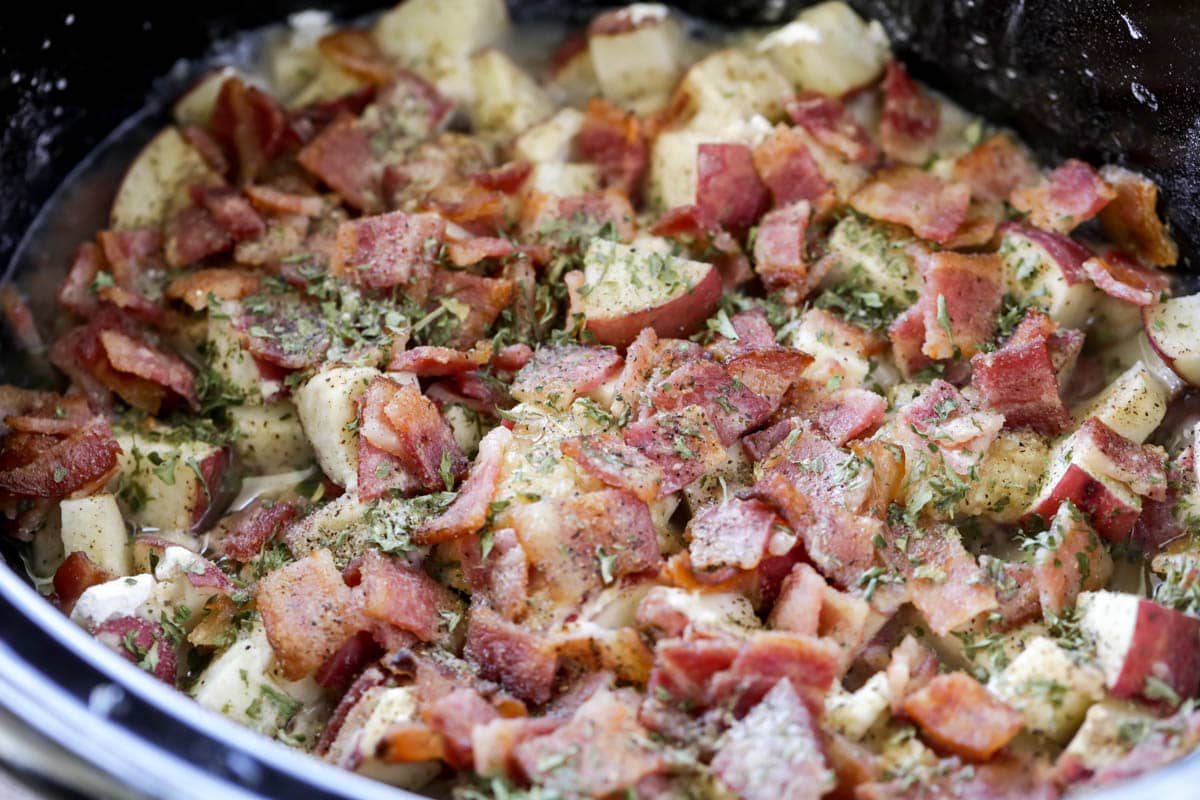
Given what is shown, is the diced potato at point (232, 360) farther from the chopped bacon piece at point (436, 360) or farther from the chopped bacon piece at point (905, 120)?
the chopped bacon piece at point (905, 120)

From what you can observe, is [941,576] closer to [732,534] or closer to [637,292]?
[732,534]

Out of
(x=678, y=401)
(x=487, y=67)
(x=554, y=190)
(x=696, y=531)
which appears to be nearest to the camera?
(x=696, y=531)

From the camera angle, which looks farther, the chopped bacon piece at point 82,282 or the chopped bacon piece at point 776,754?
the chopped bacon piece at point 82,282

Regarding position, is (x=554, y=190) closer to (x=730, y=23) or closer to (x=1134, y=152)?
(x=730, y=23)

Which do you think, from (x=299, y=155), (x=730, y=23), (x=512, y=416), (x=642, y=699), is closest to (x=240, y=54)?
(x=299, y=155)

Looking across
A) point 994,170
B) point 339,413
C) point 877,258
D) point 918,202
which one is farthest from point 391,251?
point 994,170

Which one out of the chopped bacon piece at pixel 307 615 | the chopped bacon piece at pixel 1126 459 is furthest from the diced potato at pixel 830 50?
the chopped bacon piece at pixel 307 615
